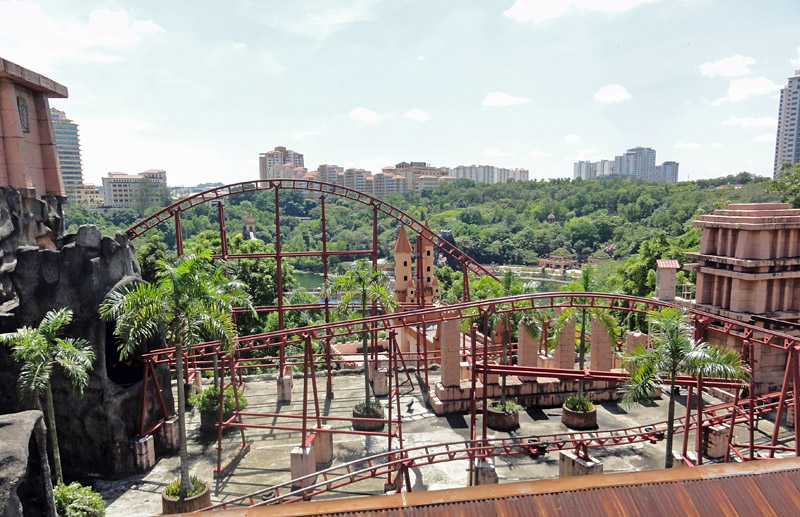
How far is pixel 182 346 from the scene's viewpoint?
13219 mm

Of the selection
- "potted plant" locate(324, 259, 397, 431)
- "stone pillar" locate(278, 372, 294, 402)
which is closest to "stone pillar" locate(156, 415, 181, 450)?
"stone pillar" locate(278, 372, 294, 402)

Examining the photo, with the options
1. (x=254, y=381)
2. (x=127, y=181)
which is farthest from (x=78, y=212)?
(x=254, y=381)

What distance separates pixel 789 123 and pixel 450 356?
151686mm

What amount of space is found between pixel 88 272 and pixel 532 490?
47.4 ft

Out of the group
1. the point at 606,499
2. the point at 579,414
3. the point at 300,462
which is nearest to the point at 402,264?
the point at 579,414

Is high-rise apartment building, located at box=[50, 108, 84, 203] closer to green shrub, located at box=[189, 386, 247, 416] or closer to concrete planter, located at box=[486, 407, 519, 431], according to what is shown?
green shrub, located at box=[189, 386, 247, 416]

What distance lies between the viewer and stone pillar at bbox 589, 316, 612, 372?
20.2 meters

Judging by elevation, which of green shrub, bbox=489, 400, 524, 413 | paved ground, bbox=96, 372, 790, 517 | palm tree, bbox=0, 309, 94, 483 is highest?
palm tree, bbox=0, 309, 94, 483

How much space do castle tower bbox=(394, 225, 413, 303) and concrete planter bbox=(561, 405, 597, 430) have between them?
1875 cm

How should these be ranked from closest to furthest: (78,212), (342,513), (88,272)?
(342,513) < (88,272) < (78,212)

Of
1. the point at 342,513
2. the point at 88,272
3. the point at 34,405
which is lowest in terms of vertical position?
the point at 34,405

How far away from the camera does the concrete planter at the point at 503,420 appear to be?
17984 millimetres

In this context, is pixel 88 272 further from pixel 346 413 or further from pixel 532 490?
pixel 532 490

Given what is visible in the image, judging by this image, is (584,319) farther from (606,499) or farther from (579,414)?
(606,499)
